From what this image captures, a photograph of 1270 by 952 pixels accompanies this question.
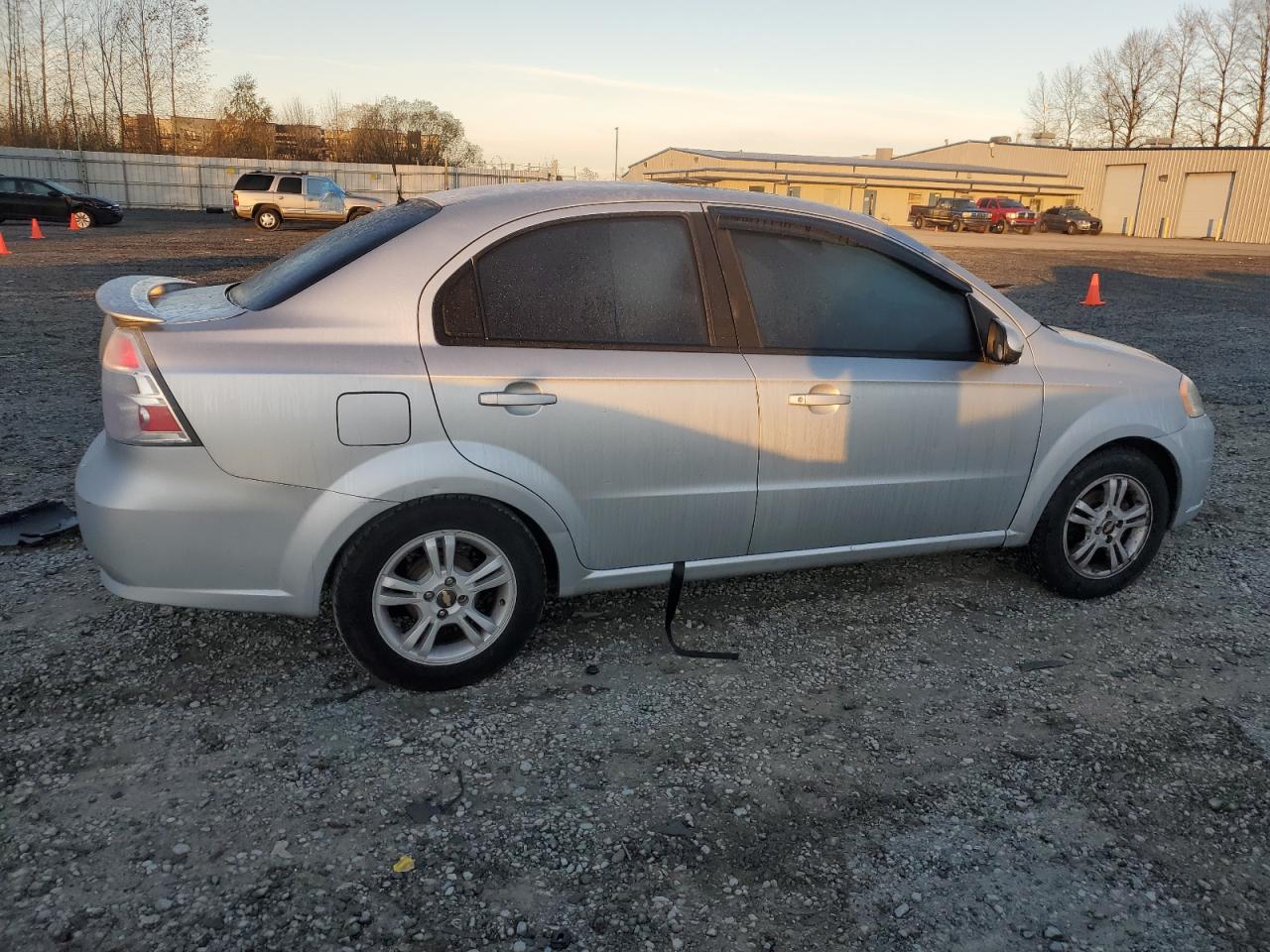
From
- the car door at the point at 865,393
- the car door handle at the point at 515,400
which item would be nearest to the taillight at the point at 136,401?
the car door handle at the point at 515,400

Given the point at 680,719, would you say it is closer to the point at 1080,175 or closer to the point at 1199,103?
the point at 1080,175

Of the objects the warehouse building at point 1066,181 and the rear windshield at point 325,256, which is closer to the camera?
the rear windshield at point 325,256

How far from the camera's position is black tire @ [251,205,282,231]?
30.3 m

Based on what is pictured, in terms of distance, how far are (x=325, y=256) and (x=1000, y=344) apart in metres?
2.58

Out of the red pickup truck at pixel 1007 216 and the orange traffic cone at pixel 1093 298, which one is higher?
the red pickup truck at pixel 1007 216

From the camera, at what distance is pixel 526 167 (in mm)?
51406

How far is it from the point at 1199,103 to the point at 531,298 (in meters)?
84.9

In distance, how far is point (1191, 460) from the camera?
438 cm

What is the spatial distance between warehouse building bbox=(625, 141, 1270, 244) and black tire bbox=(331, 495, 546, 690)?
4745 centimetres

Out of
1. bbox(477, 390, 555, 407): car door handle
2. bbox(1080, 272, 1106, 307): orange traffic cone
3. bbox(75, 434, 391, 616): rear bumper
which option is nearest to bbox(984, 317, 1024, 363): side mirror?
bbox(477, 390, 555, 407): car door handle

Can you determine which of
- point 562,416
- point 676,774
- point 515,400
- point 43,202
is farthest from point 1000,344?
point 43,202

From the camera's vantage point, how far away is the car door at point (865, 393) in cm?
364

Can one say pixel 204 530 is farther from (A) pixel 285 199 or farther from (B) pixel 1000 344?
(A) pixel 285 199

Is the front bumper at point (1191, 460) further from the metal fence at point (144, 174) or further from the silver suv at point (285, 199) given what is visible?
the metal fence at point (144, 174)
